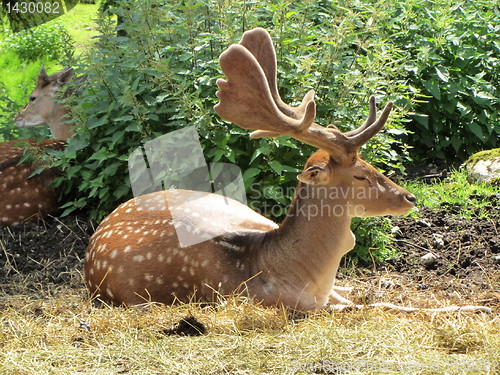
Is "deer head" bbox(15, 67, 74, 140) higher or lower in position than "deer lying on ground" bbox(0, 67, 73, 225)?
higher

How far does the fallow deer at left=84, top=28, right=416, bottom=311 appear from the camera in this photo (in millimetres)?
4344

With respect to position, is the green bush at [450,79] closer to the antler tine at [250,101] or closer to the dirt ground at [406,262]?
the dirt ground at [406,262]

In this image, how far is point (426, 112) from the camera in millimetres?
7570

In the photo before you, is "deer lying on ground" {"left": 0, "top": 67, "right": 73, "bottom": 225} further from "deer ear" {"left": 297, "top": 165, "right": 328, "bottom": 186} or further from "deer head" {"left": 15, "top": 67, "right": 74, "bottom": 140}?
"deer ear" {"left": 297, "top": 165, "right": 328, "bottom": 186}

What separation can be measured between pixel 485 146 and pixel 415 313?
3.74 meters

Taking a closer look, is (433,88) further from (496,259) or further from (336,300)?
(336,300)

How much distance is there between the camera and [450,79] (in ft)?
24.7

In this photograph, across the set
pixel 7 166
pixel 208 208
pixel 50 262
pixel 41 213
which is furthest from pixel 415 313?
pixel 7 166

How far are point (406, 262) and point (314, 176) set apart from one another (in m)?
1.61

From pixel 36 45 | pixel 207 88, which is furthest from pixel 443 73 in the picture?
pixel 36 45

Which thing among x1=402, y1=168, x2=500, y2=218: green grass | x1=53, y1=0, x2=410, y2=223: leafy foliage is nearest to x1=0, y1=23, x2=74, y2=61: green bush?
x1=53, y1=0, x2=410, y2=223: leafy foliage

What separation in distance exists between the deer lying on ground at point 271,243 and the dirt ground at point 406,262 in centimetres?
45

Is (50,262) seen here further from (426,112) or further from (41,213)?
(426,112)

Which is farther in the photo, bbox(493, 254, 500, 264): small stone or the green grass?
the green grass
